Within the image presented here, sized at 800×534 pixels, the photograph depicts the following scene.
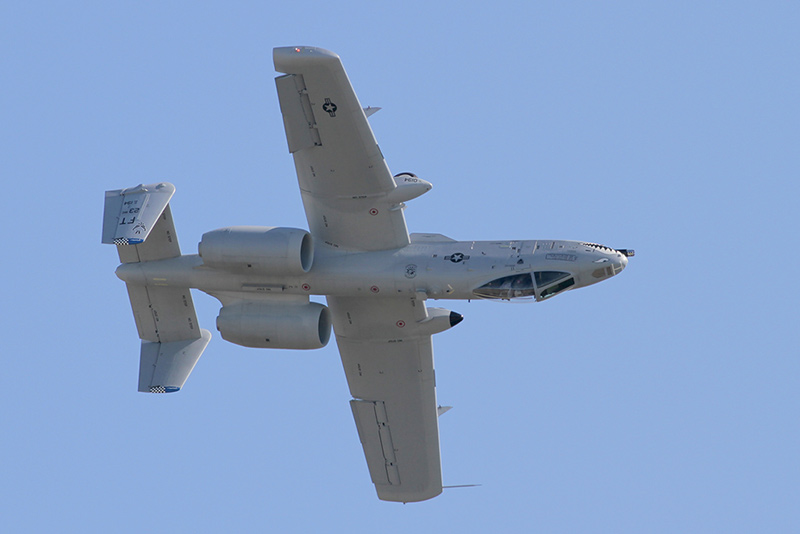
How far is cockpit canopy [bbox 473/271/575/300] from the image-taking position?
34.8 m

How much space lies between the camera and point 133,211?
35750 millimetres

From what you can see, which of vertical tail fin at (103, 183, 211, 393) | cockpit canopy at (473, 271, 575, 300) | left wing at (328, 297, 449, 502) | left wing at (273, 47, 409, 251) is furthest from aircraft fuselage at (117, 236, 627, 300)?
left wing at (328, 297, 449, 502)

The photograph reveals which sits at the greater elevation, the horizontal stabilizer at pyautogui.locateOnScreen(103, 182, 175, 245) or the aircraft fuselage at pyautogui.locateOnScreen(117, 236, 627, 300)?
the horizontal stabilizer at pyautogui.locateOnScreen(103, 182, 175, 245)

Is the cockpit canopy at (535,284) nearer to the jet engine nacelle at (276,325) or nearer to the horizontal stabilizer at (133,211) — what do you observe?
the jet engine nacelle at (276,325)

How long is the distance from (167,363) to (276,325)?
3.10 meters

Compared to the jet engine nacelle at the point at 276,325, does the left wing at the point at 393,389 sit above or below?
below

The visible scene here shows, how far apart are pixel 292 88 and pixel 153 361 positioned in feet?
25.5

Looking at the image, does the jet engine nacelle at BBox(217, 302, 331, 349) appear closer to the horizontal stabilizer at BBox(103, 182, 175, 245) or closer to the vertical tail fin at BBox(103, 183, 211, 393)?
the vertical tail fin at BBox(103, 183, 211, 393)

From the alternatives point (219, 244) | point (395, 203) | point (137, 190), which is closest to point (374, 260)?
point (395, 203)

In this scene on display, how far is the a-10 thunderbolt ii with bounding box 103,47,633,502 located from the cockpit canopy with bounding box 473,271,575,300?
0.02 meters

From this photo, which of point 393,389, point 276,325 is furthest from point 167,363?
point 393,389

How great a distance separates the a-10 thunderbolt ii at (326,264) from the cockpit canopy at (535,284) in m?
0.02

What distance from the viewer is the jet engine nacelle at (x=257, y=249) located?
35409 millimetres

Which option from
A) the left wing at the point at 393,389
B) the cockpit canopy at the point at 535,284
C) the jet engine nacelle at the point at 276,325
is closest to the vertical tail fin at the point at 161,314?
the jet engine nacelle at the point at 276,325
